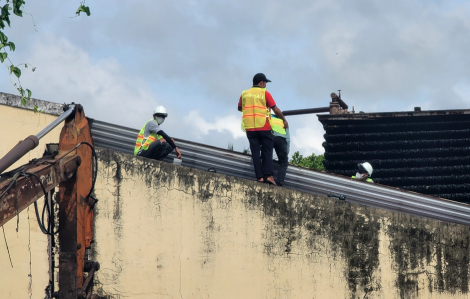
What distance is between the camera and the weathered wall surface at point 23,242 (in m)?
8.00

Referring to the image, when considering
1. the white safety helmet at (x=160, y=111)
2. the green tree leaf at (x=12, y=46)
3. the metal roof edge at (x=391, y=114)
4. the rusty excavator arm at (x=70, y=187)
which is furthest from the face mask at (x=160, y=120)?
the metal roof edge at (x=391, y=114)

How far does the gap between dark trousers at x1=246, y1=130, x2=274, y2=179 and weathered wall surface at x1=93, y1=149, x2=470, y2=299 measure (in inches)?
12.1

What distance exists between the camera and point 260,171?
826cm

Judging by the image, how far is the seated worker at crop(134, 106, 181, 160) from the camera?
8.47 meters

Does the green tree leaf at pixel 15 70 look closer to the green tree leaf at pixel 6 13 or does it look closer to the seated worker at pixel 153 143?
the green tree leaf at pixel 6 13

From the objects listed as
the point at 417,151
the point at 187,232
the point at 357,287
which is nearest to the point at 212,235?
the point at 187,232

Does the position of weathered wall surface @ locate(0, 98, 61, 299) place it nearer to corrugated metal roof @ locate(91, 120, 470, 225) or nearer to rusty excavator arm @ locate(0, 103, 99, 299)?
corrugated metal roof @ locate(91, 120, 470, 225)

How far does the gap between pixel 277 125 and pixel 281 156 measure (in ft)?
1.43

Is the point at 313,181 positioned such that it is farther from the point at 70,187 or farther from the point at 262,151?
the point at 70,187

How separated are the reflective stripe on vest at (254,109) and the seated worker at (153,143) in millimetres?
1019

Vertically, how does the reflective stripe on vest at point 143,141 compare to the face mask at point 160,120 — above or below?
below

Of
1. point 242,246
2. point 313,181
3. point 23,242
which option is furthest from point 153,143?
point 313,181

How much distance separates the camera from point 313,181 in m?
8.52

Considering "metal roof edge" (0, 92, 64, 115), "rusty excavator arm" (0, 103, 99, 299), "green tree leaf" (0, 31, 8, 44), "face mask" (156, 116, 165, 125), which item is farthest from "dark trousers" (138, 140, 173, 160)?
"green tree leaf" (0, 31, 8, 44)
